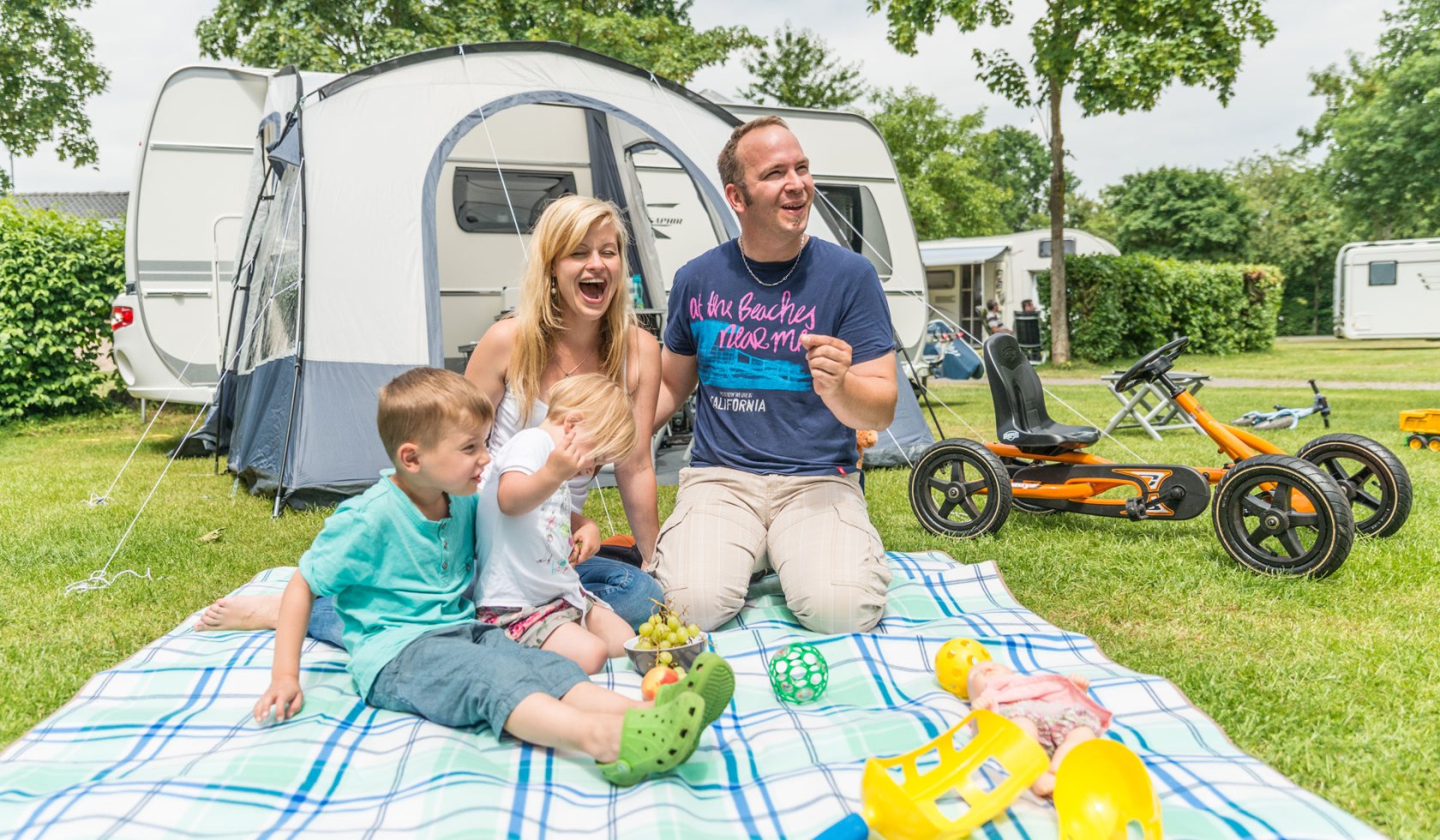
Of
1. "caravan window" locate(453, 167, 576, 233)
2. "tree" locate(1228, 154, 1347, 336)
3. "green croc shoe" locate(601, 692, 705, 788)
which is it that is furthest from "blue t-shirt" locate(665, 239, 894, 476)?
"tree" locate(1228, 154, 1347, 336)

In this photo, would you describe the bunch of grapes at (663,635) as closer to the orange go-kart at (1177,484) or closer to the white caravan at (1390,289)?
the orange go-kart at (1177,484)

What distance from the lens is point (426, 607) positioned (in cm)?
229

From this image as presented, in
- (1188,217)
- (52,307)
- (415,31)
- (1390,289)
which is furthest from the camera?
(1188,217)

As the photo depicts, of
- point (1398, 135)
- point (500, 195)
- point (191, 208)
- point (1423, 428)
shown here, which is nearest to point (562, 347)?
point (500, 195)

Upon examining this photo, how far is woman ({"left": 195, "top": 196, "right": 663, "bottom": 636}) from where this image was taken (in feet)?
9.16

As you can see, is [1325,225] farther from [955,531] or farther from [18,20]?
[18,20]

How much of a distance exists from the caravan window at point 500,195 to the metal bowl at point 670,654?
5213mm

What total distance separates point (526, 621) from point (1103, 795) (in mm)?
1382

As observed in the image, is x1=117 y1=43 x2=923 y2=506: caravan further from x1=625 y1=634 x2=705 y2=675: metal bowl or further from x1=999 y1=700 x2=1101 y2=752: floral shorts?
x1=999 y1=700 x2=1101 y2=752: floral shorts

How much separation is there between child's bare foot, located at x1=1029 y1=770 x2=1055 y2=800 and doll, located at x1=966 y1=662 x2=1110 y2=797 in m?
0.01

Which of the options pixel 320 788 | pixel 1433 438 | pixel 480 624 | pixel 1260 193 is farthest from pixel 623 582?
pixel 1260 193

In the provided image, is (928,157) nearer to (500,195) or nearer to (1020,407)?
(500,195)

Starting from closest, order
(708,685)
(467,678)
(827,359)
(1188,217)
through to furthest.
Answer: (708,685) → (467,678) → (827,359) → (1188,217)

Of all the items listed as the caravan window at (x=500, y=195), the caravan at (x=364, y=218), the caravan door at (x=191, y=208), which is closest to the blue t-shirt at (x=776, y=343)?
the caravan at (x=364, y=218)
